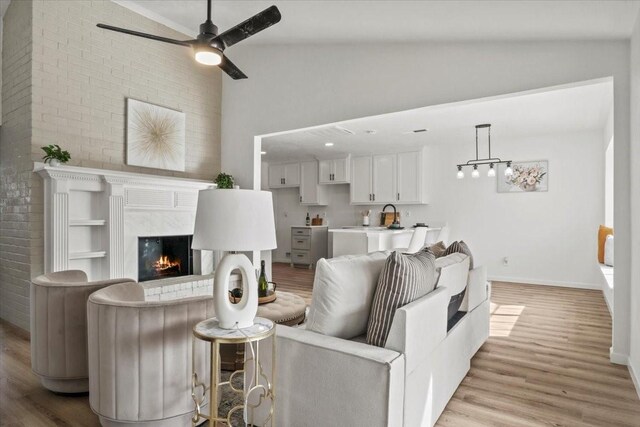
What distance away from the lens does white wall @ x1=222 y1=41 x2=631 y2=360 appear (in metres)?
2.90

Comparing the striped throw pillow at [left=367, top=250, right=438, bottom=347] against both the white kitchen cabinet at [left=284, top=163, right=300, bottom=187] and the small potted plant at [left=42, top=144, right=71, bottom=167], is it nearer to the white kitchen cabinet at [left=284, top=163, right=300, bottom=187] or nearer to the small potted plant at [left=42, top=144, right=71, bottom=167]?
the small potted plant at [left=42, top=144, right=71, bottom=167]

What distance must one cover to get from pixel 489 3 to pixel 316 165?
6.08 meters

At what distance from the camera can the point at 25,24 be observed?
11.9 feet

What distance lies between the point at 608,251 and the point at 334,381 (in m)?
5.25

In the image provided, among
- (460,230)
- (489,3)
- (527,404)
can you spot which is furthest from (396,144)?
(527,404)

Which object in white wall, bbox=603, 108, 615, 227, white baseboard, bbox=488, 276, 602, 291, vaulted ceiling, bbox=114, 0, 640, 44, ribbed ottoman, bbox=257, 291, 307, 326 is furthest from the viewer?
white baseboard, bbox=488, 276, 602, 291

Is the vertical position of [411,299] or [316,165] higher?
[316,165]

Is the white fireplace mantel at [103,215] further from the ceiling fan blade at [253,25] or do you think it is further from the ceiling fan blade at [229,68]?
the ceiling fan blade at [253,25]

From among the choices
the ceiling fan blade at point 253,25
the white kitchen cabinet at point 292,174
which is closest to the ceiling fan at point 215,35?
the ceiling fan blade at point 253,25

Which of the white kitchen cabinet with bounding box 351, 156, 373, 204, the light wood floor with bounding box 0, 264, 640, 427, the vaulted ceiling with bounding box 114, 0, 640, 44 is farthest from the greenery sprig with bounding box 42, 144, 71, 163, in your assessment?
the white kitchen cabinet with bounding box 351, 156, 373, 204

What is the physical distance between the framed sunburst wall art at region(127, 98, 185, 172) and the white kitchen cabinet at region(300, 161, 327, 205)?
13.1 ft

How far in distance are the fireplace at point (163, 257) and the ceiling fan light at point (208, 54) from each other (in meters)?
2.52

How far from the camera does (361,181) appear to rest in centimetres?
808

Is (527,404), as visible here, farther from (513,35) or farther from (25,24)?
(25,24)
